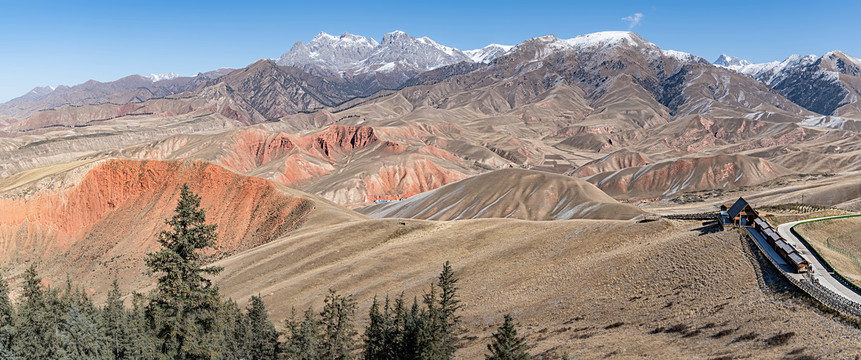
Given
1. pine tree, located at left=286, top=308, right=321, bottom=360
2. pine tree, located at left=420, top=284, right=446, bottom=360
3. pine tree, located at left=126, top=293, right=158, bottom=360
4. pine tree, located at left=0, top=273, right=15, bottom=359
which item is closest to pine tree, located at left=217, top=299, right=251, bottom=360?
pine tree, located at left=286, top=308, right=321, bottom=360

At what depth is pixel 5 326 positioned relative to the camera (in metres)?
34.6

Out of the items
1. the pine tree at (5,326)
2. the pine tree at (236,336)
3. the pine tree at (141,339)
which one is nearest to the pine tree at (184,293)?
the pine tree at (141,339)

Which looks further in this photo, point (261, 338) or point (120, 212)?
point (120, 212)

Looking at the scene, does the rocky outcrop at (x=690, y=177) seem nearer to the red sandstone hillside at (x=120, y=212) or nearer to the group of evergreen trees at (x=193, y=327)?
the red sandstone hillside at (x=120, y=212)

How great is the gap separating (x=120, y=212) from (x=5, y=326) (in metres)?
80.8

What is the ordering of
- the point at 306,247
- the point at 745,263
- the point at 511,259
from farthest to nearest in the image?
1. the point at 306,247
2. the point at 511,259
3. the point at 745,263

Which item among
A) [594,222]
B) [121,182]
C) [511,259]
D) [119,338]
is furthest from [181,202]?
[121,182]

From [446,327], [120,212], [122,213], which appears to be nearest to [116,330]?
[446,327]

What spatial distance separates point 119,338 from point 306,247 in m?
34.6

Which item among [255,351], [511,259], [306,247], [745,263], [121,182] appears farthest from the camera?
[121,182]

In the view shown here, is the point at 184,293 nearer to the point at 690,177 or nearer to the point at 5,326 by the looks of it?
the point at 5,326

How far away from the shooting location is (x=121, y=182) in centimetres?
10988

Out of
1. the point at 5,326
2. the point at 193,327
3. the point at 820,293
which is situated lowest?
the point at 820,293

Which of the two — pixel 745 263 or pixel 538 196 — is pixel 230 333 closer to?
pixel 745 263
